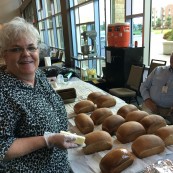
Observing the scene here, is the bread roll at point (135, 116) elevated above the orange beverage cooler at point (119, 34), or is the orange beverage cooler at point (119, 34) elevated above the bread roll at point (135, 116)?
the orange beverage cooler at point (119, 34)

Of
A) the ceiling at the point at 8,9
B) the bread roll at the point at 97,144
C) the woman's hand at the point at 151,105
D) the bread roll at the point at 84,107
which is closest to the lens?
the bread roll at the point at 97,144

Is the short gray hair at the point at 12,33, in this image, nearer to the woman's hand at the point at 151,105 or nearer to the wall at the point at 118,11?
the woman's hand at the point at 151,105

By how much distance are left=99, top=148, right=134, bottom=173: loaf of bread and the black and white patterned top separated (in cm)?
20

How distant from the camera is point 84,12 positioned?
5.52 meters

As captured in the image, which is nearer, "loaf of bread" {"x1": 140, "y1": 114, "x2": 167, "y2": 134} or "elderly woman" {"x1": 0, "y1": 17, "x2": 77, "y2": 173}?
"elderly woman" {"x1": 0, "y1": 17, "x2": 77, "y2": 173}

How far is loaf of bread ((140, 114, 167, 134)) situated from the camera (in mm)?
1199

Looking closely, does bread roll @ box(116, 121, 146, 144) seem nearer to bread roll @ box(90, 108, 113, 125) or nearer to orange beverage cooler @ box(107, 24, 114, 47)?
bread roll @ box(90, 108, 113, 125)

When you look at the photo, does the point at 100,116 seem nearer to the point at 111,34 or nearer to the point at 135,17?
the point at 111,34

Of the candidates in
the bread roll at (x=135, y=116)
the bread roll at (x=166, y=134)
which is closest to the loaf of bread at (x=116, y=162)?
the bread roll at (x=166, y=134)

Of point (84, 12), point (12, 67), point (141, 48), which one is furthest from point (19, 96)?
point (84, 12)

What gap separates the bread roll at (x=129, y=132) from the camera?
1134 mm

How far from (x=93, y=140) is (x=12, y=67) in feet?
1.80

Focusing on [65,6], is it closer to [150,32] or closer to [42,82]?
[150,32]

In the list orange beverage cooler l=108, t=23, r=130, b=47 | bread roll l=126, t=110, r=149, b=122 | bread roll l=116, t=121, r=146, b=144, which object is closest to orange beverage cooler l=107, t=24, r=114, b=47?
orange beverage cooler l=108, t=23, r=130, b=47
